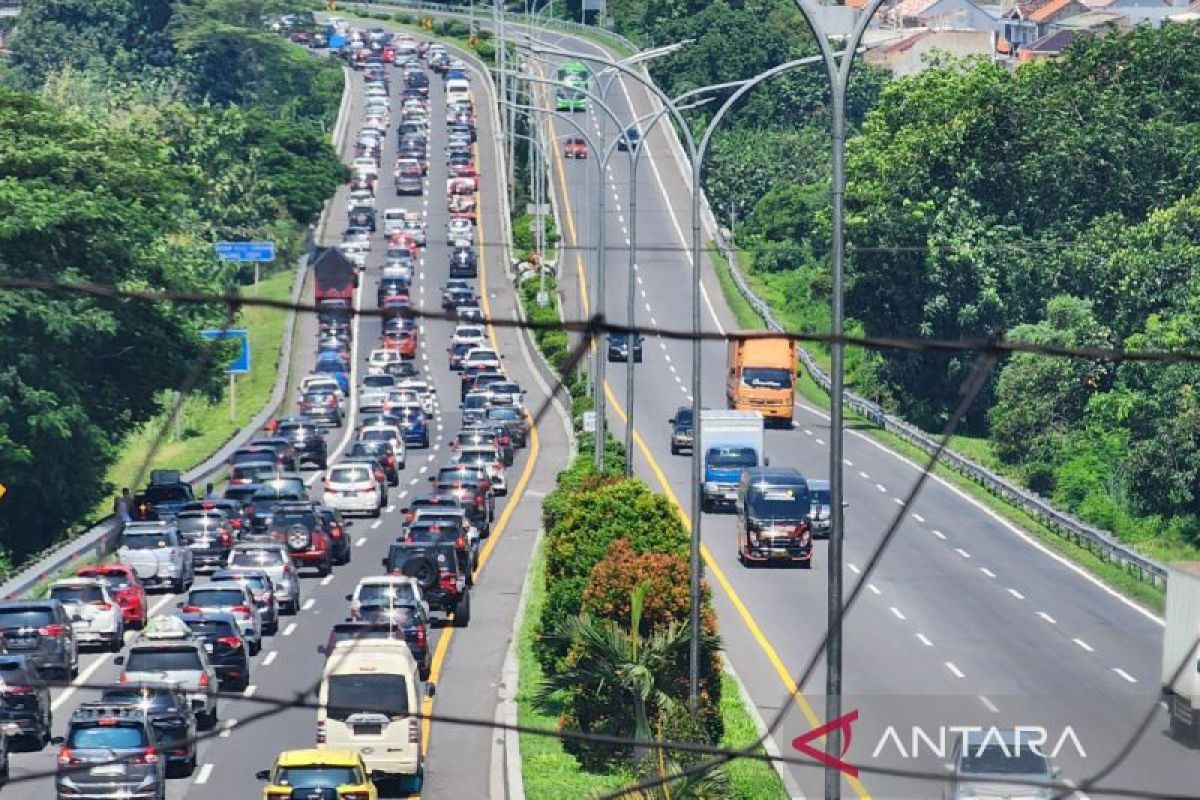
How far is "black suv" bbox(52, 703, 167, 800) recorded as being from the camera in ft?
108

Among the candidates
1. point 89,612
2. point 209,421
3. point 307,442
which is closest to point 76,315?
point 307,442

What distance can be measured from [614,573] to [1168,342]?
39.6m

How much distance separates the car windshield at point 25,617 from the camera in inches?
1656

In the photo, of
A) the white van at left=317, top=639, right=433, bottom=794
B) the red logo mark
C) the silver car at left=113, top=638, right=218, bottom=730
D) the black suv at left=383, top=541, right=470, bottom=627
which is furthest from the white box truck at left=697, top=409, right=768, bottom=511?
the white van at left=317, top=639, right=433, bottom=794

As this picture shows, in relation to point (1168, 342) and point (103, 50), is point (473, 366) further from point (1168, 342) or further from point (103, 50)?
point (103, 50)

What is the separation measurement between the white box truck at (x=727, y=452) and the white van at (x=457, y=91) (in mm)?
106344

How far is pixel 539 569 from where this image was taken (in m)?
61.1

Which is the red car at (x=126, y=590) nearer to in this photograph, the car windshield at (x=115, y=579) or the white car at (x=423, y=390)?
the car windshield at (x=115, y=579)

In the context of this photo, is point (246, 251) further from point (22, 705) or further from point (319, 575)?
point (22, 705)

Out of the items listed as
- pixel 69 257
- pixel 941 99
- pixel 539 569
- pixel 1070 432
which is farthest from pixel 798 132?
pixel 539 569

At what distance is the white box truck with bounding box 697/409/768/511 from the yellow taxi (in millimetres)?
39919

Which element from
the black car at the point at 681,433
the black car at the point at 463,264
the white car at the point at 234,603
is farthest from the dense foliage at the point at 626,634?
the black car at the point at 463,264

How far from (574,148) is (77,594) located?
117651 millimetres

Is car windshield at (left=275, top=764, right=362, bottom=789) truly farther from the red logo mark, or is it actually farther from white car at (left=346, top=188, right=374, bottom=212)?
white car at (left=346, top=188, right=374, bottom=212)
